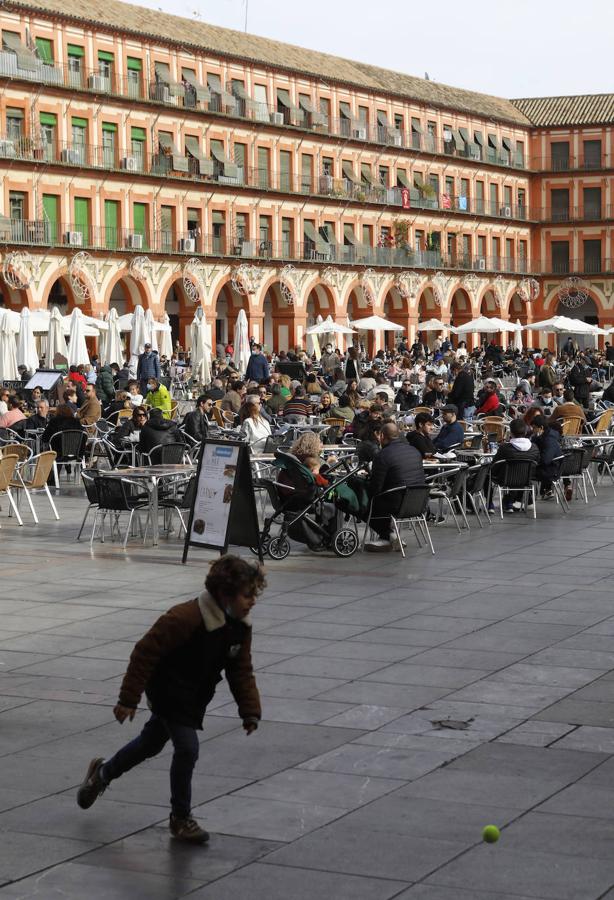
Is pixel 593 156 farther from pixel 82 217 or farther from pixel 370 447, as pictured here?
pixel 370 447

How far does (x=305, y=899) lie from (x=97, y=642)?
481 centimetres

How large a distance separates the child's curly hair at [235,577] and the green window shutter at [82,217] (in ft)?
153

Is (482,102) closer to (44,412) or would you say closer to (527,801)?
(44,412)

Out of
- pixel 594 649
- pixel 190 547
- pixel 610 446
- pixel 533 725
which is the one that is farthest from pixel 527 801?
pixel 610 446

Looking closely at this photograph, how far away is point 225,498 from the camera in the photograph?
1283 cm

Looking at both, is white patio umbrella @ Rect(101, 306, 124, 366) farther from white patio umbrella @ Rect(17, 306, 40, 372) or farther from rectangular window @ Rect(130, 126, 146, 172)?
rectangular window @ Rect(130, 126, 146, 172)

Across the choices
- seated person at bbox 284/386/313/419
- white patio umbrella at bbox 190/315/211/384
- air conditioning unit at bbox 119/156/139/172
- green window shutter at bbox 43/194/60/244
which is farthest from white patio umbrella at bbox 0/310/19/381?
air conditioning unit at bbox 119/156/139/172

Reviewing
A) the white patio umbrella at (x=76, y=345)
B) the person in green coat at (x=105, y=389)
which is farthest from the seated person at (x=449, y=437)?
the white patio umbrella at (x=76, y=345)

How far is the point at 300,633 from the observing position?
10.2 metres

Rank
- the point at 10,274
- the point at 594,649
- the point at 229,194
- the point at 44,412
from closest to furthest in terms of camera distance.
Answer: the point at 594,649 < the point at 44,412 < the point at 10,274 < the point at 229,194

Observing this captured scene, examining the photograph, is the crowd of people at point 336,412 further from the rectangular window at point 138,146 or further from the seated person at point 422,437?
the rectangular window at point 138,146

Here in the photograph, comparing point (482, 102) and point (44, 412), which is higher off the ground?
point (482, 102)

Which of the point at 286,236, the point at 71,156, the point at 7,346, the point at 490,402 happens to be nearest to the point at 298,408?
the point at 490,402

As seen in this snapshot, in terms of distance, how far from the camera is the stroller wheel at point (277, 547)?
13898 mm
